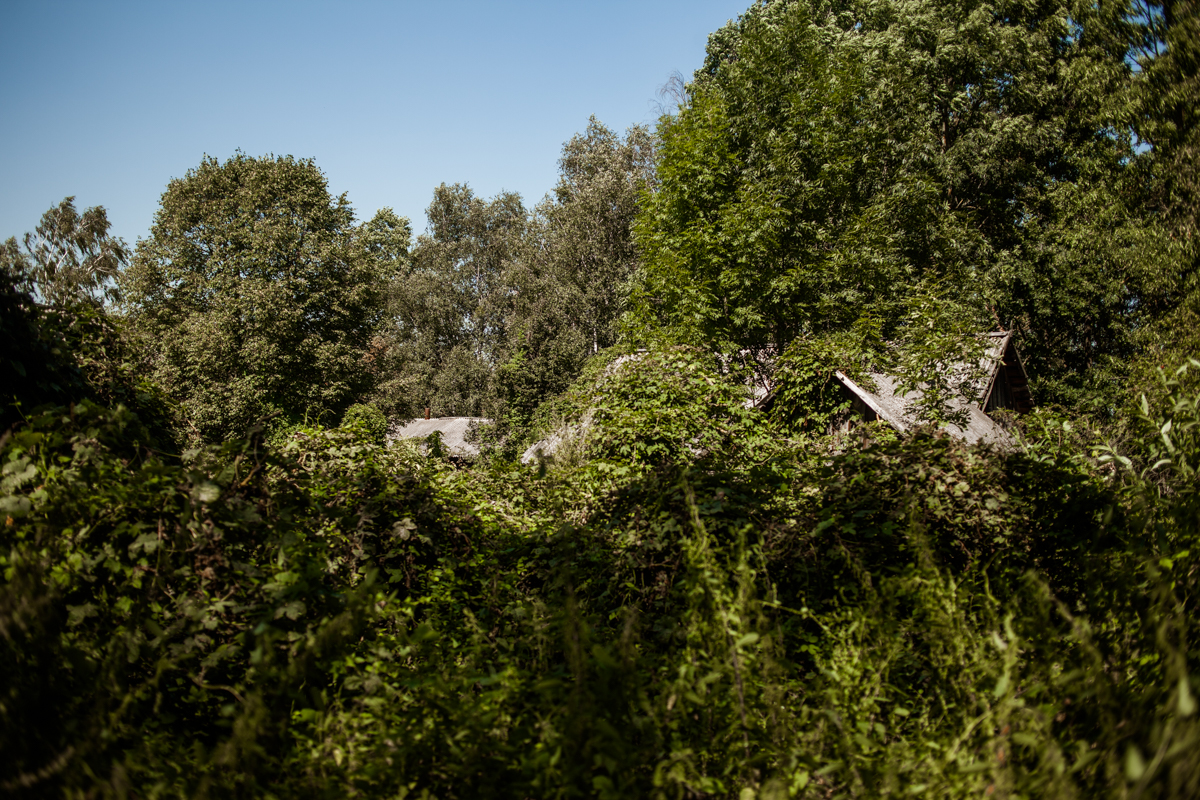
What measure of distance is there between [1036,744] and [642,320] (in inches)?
640

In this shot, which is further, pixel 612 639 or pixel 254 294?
pixel 254 294

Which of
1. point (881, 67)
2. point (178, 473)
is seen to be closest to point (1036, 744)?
point (178, 473)

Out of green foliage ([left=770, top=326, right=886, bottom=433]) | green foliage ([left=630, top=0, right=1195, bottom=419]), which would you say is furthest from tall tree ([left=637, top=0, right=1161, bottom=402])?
green foliage ([left=770, top=326, right=886, bottom=433])

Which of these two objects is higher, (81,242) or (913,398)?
(81,242)

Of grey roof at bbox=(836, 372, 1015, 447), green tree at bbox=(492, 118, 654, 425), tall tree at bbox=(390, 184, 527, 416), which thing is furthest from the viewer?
tall tree at bbox=(390, 184, 527, 416)

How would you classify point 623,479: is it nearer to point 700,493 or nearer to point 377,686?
point 700,493

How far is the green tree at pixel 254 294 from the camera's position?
22.0m

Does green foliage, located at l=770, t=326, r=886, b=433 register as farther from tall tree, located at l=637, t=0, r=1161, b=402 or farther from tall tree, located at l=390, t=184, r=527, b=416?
tall tree, located at l=390, t=184, r=527, b=416

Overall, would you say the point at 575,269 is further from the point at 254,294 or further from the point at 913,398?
the point at 913,398

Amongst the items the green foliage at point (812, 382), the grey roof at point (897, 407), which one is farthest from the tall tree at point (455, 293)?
the green foliage at point (812, 382)

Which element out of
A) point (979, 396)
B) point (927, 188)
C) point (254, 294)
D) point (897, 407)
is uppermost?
point (254, 294)

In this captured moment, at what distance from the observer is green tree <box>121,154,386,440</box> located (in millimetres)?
22047

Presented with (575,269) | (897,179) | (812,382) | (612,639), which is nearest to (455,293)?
(575,269)

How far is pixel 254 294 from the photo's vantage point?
22.5 m
